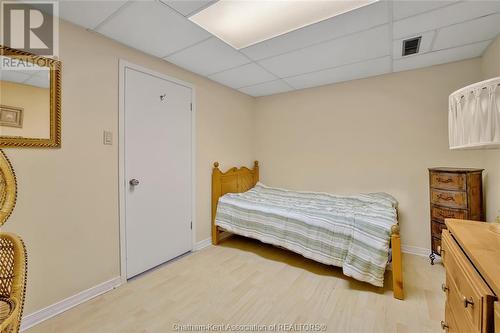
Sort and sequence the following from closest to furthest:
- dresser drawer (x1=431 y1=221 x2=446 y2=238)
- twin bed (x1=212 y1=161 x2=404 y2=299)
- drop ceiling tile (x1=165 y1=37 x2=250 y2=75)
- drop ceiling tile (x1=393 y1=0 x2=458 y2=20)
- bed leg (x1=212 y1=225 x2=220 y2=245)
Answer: drop ceiling tile (x1=393 y1=0 x2=458 y2=20)
twin bed (x1=212 y1=161 x2=404 y2=299)
drop ceiling tile (x1=165 y1=37 x2=250 y2=75)
dresser drawer (x1=431 y1=221 x2=446 y2=238)
bed leg (x1=212 y1=225 x2=220 y2=245)

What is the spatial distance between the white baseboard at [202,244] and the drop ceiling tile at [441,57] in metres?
3.15

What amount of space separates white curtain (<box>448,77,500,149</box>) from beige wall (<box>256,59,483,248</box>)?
2.30 m

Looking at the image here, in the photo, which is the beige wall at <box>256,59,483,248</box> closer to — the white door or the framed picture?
the white door

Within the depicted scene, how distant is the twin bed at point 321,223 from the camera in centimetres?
196

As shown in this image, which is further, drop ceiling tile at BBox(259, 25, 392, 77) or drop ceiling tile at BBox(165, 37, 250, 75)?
drop ceiling tile at BBox(165, 37, 250, 75)

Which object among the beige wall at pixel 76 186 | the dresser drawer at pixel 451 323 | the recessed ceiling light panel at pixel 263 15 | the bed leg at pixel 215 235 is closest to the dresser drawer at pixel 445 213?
the dresser drawer at pixel 451 323

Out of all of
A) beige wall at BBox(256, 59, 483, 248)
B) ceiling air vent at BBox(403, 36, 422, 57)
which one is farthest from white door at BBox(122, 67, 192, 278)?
ceiling air vent at BBox(403, 36, 422, 57)

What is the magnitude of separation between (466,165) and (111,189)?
369 centimetres

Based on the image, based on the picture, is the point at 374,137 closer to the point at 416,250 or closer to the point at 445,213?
the point at 445,213

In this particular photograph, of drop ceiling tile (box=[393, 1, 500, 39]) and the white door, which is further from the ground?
drop ceiling tile (box=[393, 1, 500, 39])

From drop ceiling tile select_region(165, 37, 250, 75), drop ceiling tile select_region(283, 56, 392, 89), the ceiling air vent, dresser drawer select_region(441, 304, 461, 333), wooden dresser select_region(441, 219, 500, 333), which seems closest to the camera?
wooden dresser select_region(441, 219, 500, 333)

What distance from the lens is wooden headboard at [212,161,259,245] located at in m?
3.18

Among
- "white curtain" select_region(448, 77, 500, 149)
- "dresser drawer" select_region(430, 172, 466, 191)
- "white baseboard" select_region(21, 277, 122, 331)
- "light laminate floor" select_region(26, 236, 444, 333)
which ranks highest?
"white curtain" select_region(448, 77, 500, 149)

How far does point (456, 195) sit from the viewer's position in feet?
7.22
